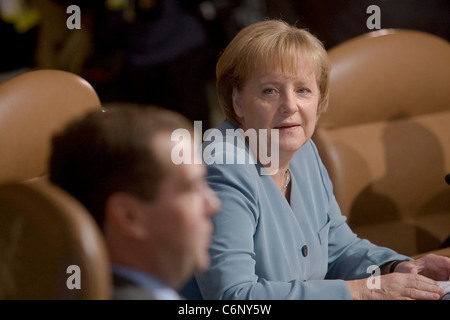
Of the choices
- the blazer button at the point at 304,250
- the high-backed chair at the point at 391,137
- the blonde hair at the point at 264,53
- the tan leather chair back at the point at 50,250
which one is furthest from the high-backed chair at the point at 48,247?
the high-backed chair at the point at 391,137

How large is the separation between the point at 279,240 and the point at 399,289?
278 millimetres

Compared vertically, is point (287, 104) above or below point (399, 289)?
above

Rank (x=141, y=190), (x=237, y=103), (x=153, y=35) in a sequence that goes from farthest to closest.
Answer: (x=153, y=35) → (x=237, y=103) → (x=141, y=190)

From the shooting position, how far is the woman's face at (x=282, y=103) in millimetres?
1574

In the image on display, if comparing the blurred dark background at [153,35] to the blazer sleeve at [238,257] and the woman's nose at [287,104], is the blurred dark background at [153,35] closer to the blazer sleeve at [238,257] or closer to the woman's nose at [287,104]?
the woman's nose at [287,104]

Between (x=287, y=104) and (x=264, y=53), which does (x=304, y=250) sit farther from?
(x=264, y=53)

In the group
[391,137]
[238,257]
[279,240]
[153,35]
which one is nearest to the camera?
[238,257]

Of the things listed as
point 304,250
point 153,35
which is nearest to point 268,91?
point 304,250

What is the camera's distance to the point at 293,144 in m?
1.60

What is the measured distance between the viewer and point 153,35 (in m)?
3.51

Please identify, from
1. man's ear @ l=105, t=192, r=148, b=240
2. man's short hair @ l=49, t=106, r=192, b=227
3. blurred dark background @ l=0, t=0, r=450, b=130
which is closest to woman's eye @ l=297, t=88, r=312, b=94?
man's short hair @ l=49, t=106, r=192, b=227

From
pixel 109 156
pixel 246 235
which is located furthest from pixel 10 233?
Answer: pixel 246 235

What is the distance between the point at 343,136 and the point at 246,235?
814 mm

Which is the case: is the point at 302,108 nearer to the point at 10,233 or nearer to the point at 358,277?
the point at 358,277
